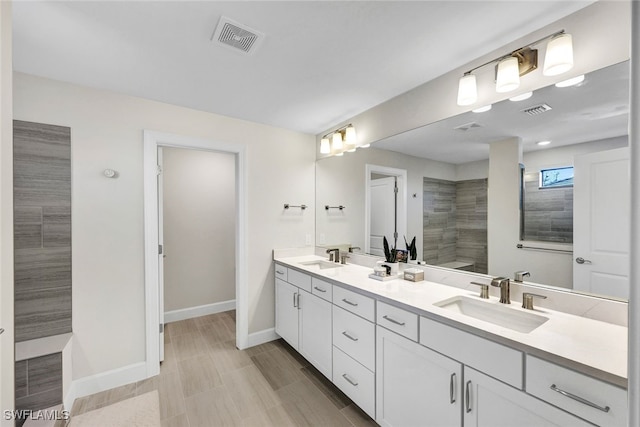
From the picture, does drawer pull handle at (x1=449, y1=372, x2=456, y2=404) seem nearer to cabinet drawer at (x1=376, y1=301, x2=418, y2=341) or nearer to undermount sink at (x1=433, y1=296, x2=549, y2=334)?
cabinet drawer at (x1=376, y1=301, x2=418, y2=341)

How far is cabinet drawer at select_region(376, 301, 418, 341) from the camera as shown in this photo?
4.87ft

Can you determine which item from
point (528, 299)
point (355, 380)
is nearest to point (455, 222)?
point (528, 299)

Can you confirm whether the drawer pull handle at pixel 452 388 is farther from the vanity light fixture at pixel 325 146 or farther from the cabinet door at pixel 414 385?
the vanity light fixture at pixel 325 146

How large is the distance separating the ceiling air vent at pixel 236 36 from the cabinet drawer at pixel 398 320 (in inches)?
68.0

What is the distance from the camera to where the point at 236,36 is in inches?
60.1

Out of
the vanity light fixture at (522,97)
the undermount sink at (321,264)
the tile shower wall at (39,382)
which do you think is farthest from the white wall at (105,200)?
the vanity light fixture at (522,97)

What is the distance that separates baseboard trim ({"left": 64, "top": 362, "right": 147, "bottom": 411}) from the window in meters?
3.22

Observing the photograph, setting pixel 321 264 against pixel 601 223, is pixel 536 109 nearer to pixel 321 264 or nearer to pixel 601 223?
pixel 601 223

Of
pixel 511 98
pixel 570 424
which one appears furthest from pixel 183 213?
pixel 570 424

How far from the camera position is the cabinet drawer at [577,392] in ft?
2.91

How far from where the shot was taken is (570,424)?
972 millimetres

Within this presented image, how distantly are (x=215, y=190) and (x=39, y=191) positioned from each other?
6.59ft

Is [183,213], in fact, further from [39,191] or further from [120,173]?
[39,191]

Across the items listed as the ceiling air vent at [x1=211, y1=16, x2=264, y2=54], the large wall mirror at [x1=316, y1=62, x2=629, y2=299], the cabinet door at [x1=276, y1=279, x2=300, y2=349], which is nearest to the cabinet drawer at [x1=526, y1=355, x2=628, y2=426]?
the large wall mirror at [x1=316, y1=62, x2=629, y2=299]
